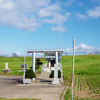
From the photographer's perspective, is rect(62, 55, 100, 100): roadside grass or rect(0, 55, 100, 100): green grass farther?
rect(0, 55, 100, 100): green grass

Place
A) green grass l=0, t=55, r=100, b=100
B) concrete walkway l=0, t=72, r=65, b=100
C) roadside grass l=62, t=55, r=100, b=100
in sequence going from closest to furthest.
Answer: concrete walkway l=0, t=72, r=65, b=100 → roadside grass l=62, t=55, r=100, b=100 → green grass l=0, t=55, r=100, b=100

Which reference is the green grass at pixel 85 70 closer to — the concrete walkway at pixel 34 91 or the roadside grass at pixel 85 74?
the roadside grass at pixel 85 74

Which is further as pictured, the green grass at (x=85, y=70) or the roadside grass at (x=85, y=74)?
the green grass at (x=85, y=70)

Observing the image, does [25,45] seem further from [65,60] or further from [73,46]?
[65,60]

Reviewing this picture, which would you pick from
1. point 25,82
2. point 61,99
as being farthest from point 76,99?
point 25,82

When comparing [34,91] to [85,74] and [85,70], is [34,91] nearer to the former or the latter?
[85,74]

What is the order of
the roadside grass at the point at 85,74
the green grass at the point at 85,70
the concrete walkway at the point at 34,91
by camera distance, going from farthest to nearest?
1. the green grass at the point at 85,70
2. the roadside grass at the point at 85,74
3. the concrete walkway at the point at 34,91

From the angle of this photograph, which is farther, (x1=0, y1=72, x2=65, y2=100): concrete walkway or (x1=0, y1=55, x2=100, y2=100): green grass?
(x1=0, y1=55, x2=100, y2=100): green grass

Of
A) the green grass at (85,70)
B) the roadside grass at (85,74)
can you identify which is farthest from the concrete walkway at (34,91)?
the green grass at (85,70)

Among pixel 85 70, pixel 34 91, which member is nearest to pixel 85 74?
pixel 85 70

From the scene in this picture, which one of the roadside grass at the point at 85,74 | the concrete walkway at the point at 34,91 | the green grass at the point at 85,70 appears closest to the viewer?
the concrete walkway at the point at 34,91

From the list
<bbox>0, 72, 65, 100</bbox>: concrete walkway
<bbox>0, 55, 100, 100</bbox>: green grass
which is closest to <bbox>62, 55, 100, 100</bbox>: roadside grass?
<bbox>0, 55, 100, 100</bbox>: green grass

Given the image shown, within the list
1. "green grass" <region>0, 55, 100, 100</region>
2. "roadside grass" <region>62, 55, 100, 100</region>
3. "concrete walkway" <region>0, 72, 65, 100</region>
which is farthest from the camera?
"green grass" <region>0, 55, 100, 100</region>

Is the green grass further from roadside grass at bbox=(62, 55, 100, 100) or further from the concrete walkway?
the concrete walkway
